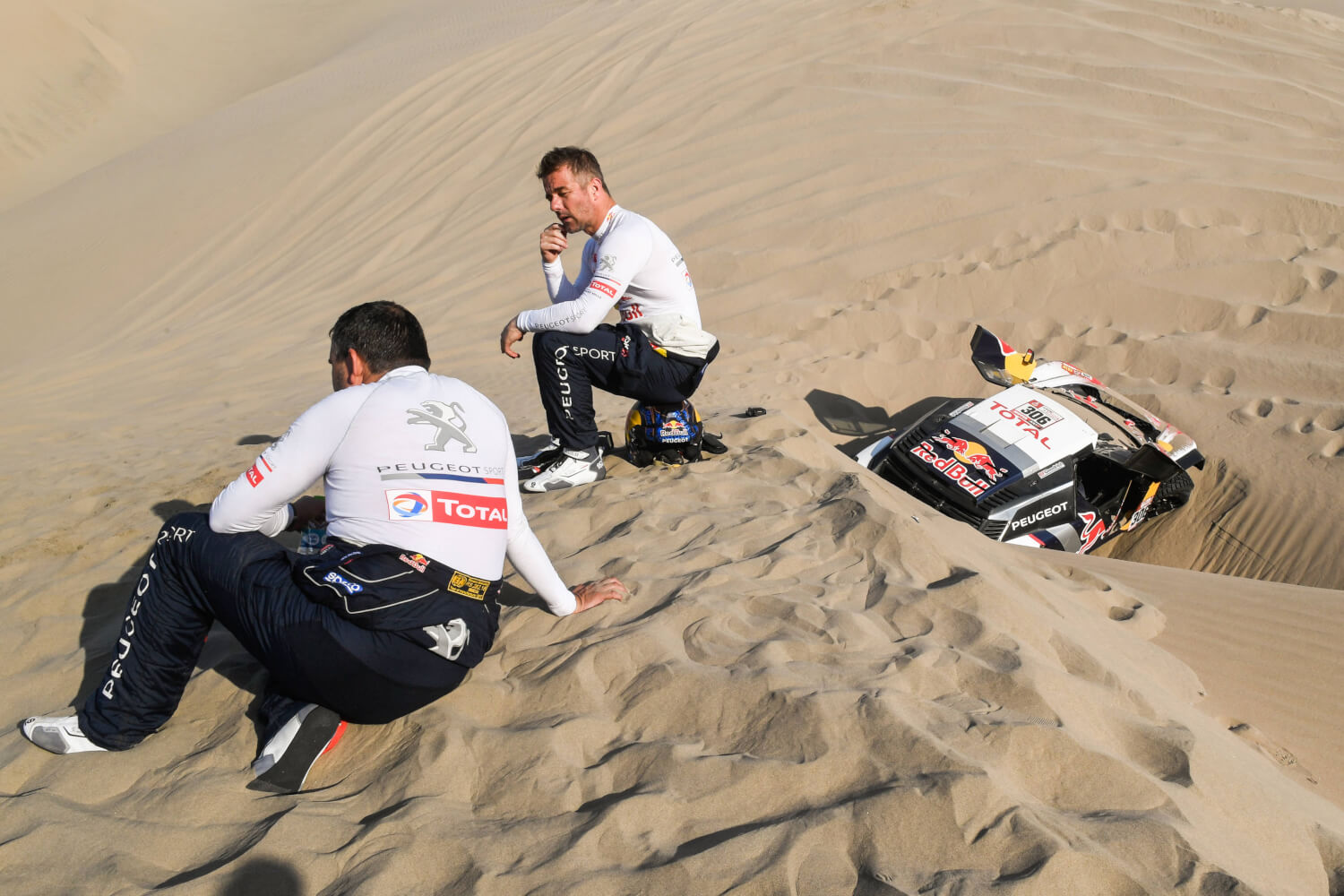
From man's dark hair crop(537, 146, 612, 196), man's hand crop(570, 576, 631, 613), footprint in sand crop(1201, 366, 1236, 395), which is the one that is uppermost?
man's dark hair crop(537, 146, 612, 196)

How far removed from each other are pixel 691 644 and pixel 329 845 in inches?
48.4

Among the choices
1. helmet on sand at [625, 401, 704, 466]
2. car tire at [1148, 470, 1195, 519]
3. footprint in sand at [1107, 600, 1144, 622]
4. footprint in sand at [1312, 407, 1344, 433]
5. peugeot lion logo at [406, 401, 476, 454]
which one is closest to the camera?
peugeot lion logo at [406, 401, 476, 454]

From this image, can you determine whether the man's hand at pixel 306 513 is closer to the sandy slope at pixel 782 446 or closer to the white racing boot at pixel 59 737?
the sandy slope at pixel 782 446

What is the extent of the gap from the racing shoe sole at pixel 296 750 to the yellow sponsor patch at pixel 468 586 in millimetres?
495

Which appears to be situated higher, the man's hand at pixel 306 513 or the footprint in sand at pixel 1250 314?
the man's hand at pixel 306 513

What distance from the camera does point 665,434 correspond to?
483cm

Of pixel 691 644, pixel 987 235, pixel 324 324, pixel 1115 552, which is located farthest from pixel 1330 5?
pixel 691 644

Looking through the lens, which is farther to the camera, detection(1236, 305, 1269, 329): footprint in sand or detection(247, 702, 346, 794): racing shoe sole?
detection(1236, 305, 1269, 329): footprint in sand

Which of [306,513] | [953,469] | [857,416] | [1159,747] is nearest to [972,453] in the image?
[953,469]

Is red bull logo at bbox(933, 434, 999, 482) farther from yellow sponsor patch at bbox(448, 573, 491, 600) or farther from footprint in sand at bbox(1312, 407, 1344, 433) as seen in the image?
yellow sponsor patch at bbox(448, 573, 491, 600)

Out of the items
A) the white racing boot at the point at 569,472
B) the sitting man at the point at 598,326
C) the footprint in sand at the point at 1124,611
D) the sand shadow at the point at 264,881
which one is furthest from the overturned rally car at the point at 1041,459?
the sand shadow at the point at 264,881

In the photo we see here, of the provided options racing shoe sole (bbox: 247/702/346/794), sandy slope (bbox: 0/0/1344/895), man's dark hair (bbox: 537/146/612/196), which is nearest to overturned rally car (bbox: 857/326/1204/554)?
sandy slope (bbox: 0/0/1344/895)

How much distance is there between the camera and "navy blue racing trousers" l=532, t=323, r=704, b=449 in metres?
4.54

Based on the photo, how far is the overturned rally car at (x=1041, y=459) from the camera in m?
5.09
